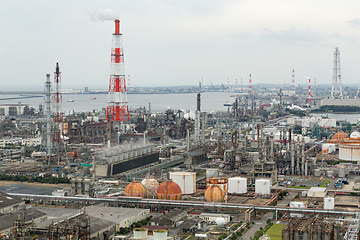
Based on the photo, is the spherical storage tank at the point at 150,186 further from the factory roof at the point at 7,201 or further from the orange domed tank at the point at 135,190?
the factory roof at the point at 7,201

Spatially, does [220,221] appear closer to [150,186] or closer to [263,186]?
[150,186]

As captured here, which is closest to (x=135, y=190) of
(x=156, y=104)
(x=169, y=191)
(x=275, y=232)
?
(x=169, y=191)

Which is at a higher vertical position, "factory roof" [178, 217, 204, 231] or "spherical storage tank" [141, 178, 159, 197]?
"spherical storage tank" [141, 178, 159, 197]

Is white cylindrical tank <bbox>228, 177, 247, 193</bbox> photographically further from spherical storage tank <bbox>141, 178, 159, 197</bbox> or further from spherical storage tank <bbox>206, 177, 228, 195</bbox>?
spherical storage tank <bbox>141, 178, 159, 197</bbox>

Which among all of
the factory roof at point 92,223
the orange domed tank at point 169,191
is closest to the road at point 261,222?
the orange domed tank at point 169,191

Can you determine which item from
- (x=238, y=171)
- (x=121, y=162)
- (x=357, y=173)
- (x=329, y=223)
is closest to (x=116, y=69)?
(x=121, y=162)

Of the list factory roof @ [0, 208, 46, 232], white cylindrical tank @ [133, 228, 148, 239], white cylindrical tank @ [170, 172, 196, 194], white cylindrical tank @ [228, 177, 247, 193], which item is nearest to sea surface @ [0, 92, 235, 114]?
white cylindrical tank @ [228, 177, 247, 193]
